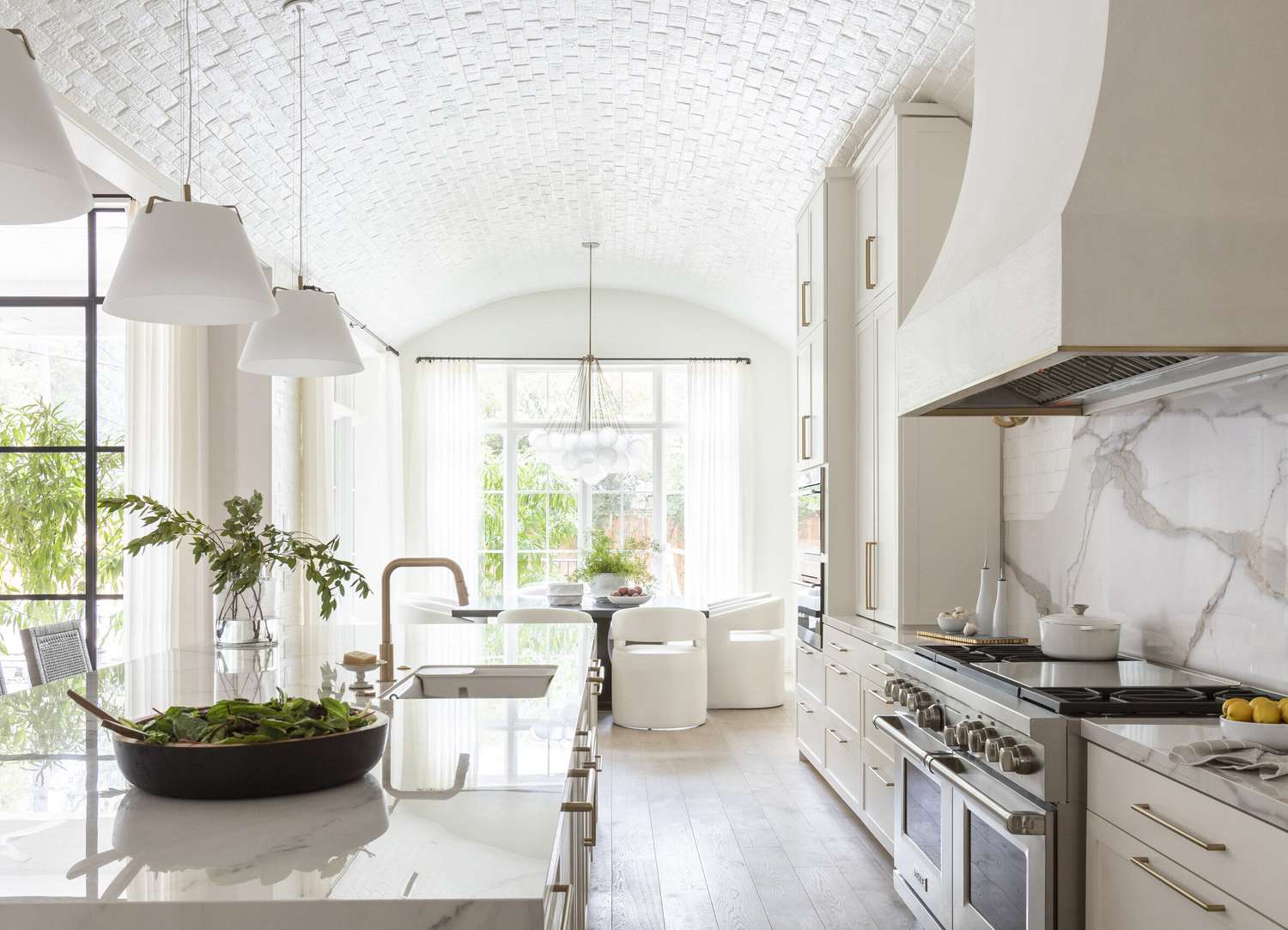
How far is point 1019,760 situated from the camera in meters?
2.24

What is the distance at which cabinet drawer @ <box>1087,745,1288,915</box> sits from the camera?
1.54 metres

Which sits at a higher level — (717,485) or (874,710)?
(717,485)

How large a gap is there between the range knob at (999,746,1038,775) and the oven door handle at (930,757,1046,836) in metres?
0.09

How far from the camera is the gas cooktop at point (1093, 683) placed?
2.21 meters

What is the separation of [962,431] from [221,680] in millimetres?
2886

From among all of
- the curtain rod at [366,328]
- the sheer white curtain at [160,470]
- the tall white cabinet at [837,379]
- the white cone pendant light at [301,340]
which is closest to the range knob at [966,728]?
the white cone pendant light at [301,340]

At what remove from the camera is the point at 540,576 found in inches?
350

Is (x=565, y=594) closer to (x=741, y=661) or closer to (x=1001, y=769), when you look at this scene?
(x=741, y=661)

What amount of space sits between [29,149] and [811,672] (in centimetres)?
422

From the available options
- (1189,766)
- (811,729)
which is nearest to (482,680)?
(1189,766)

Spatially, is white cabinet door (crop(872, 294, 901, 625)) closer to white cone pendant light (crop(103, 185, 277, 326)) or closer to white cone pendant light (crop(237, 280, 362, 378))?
white cone pendant light (crop(237, 280, 362, 378))

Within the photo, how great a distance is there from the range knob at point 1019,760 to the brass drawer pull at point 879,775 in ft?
4.70

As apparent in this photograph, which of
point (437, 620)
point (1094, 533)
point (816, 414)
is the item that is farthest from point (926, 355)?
point (437, 620)

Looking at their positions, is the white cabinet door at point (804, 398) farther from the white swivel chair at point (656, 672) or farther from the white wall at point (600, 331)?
the white wall at point (600, 331)
